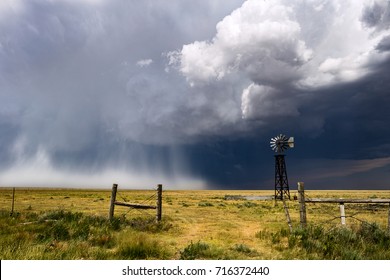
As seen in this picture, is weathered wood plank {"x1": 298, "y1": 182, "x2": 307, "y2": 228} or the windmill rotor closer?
weathered wood plank {"x1": 298, "y1": 182, "x2": 307, "y2": 228}

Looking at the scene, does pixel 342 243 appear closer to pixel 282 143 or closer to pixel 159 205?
pixel 159 205

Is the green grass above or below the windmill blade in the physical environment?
below

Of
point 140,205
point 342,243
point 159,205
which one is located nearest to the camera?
point 342,243

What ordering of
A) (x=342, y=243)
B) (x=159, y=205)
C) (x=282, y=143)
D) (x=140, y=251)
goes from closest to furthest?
(x=140, y=251), (x=342, y=243), (x=159, y=205), (x=282, y=143)

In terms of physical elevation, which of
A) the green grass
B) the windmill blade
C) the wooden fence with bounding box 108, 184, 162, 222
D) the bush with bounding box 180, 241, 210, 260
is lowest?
the bush with bounding box 180, 241, 210, 260

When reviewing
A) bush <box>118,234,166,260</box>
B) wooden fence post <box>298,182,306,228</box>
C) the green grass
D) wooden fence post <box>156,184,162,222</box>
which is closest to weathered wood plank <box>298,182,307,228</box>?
wooden fence post <box>298,182,306,228</box>

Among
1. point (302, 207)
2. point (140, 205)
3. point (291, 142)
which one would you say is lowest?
point (140, 205)

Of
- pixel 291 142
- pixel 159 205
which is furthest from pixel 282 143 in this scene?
pixel 159 205

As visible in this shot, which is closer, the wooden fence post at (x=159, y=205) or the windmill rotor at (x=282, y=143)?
the wooden fence post at (x=159, y=205)

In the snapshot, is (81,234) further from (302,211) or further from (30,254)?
(302,211)

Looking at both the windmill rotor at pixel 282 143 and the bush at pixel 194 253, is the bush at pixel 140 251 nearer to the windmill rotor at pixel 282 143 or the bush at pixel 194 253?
the bush at pixel 194 253

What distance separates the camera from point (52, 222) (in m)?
15.0

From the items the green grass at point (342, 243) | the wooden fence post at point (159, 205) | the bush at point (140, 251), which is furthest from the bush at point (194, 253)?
the wooden fence post at point (159, 205)

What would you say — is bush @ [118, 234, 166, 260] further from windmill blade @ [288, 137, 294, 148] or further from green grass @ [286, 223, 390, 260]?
windmill blade @ [288, 137, 294, 148]
